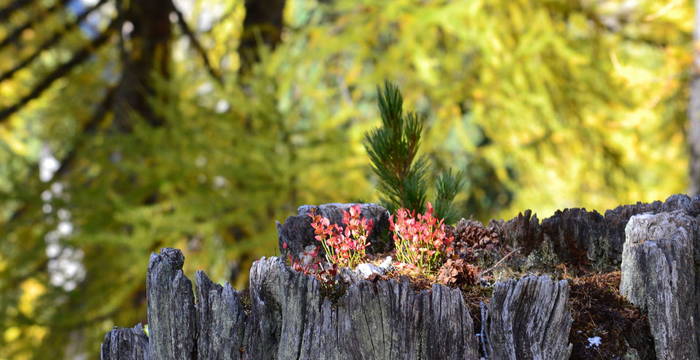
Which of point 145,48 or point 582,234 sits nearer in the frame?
point 582,234

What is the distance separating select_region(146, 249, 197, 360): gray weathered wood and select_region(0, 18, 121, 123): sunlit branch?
5727 mm

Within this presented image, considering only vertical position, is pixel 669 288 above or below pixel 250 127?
below

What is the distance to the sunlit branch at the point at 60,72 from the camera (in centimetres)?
700

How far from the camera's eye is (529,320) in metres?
1.56

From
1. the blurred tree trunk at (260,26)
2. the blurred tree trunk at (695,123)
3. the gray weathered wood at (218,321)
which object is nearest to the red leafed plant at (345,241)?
the gray weathered wood at (218,321)

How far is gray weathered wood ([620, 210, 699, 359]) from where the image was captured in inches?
64.8

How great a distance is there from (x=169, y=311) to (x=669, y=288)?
127 cm

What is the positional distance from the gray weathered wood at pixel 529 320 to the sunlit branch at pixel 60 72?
6.19 meters

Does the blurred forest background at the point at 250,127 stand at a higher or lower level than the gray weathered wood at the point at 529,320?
higher

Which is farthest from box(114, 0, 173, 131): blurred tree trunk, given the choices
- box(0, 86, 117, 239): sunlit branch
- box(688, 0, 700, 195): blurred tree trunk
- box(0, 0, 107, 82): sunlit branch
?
box(688, 0, 700, 195): blurred tree trunk

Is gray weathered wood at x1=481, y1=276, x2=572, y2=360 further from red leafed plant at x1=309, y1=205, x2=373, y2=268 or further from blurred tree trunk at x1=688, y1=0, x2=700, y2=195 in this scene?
blurred tree trunk at x1=688, y1=0, x2=700, y2=195

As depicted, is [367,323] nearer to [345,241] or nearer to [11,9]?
[345,241]

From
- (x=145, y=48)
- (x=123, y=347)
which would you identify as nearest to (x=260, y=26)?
(x=145, y=48)

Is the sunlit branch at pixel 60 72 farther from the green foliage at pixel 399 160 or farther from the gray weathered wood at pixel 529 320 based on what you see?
the gray weathered wood at pixel 529 320
